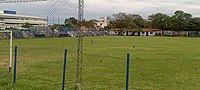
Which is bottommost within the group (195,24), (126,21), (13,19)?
(13,19)

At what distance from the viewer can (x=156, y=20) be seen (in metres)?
120

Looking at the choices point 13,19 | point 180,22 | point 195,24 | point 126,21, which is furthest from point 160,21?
point 13,19

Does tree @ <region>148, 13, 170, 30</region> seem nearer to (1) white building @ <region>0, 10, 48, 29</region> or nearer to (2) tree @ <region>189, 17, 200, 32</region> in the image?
(2) tree @ <region>189, 17, 200, 32</region>

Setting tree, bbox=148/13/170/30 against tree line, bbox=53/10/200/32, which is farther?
tree, bbox=148/13/170/30

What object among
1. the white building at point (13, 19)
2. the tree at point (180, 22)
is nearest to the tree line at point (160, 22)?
the tree at point (180, 22)

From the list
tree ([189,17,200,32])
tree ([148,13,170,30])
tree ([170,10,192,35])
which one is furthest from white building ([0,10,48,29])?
tree ([189,17,200,32])

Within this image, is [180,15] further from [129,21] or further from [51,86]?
[51,86]

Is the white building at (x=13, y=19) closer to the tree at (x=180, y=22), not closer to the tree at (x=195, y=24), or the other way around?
the tree at (x=180, y=22)

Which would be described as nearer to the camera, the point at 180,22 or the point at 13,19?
the point at 13,19

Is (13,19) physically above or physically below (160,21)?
below

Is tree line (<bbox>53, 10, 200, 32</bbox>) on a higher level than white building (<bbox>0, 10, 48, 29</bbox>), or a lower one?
higher

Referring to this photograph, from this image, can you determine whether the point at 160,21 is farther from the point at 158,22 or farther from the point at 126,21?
the point at 126,21

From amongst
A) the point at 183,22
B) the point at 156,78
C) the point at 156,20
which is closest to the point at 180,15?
the point at 183,22

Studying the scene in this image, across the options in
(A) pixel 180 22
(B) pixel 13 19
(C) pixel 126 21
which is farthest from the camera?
(C) pixel 126 21
